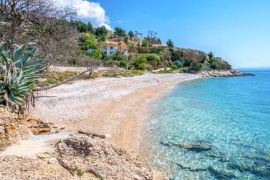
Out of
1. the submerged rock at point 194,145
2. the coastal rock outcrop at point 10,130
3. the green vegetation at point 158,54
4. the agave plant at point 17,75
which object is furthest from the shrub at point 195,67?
the coastal rock outcrop at point 10,130

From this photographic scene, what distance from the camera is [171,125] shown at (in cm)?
2394

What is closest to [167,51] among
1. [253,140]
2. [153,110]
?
[153,110]

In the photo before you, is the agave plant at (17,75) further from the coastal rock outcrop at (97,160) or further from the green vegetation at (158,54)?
the green vegetation at (158,54)

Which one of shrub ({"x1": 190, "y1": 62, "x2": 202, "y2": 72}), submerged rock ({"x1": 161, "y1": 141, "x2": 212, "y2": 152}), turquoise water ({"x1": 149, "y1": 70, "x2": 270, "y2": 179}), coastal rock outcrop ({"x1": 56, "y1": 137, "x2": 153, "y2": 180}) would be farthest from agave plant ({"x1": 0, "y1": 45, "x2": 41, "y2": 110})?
shrub ({"x1": 190, "y1": 62, "x2": 202, "y2": 72})

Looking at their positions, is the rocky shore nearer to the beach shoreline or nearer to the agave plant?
the agave plant

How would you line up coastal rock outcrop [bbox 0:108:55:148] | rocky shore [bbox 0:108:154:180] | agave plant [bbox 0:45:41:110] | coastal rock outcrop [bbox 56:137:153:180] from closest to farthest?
rocky shore [bbox 0:108:154:180], coastal rock outcrop [bbox 56:137:153:180], coastal rock outcrop [bbox 0:108:55:148], agave plant [bbox 0:45:41:110]

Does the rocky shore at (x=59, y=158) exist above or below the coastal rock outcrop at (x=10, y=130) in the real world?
below

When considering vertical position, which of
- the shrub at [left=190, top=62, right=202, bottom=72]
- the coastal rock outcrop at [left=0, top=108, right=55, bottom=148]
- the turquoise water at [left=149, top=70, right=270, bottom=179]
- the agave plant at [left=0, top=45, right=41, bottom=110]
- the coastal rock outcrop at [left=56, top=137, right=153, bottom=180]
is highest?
the agave plant at [left=0, top=45, right=41, bottom=110]

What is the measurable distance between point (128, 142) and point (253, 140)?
744 centimetres

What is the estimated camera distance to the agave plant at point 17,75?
38.8ft

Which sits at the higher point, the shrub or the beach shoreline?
the shrub

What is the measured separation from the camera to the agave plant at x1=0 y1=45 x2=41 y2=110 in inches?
466

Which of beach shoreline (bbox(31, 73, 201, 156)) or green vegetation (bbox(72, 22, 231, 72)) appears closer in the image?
beach shoreline (bbox(31, 73, 201, 156))

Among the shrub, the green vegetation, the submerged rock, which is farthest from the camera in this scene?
the shrub
